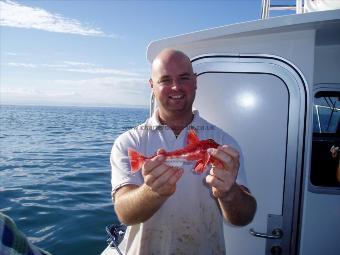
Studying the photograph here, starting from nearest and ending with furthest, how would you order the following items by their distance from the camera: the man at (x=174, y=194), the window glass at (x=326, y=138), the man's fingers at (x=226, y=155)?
the man's fingers at (x=226, y=155) → the man at (x=174, y=194) → the window glass at (x=326, y=138)

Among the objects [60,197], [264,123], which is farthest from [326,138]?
[60,197]

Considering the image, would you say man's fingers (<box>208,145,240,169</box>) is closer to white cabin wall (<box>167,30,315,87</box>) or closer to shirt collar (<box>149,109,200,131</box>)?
shirt collar (<box>149,109,200,131</box>)

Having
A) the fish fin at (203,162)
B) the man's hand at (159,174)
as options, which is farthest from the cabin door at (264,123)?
the man's hand at (159,174)

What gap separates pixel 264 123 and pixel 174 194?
1.74 meters

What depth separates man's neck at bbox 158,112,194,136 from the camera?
3.62 m

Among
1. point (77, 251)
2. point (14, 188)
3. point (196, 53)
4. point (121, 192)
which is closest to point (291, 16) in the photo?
point (196, 53)

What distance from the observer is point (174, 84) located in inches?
136

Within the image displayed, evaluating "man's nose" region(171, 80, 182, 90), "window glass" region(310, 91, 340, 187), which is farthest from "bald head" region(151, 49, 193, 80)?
"window glass" region(310, 91, 340, 187)

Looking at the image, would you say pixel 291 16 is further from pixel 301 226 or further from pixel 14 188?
pixel 14 188

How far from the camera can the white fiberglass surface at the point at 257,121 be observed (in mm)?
4316

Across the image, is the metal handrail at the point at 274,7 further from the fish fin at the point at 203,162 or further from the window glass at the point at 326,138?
the fish fin at the point at 203,162

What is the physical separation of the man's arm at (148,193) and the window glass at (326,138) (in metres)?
4.00

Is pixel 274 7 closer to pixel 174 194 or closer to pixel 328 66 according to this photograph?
pixel 328 66

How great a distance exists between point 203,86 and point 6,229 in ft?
11.0
